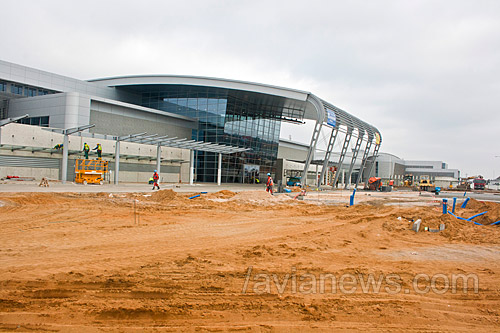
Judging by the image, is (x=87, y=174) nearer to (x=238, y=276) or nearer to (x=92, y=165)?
(x=92, y=165)

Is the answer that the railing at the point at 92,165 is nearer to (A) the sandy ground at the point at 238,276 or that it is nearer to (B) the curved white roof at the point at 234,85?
(B) the curved white roof at the point at 234,85

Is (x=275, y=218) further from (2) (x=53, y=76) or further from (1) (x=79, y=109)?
(2) (x=53, y=76)

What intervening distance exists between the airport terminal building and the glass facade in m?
0.11

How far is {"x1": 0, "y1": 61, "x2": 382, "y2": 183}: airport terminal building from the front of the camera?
32.8 m

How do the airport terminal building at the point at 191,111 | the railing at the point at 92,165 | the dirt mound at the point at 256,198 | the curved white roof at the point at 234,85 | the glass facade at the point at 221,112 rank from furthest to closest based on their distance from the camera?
the glass facade at the point at 221,112, the curved white roof at the point at 234,85, the airport terminal building at the point at 191,111, the railing at the point at 92,165, the dirt mound at the point at 256,198

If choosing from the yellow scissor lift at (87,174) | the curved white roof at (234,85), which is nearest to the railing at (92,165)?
the yellow scissor lift at (87,174)

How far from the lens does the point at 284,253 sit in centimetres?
707

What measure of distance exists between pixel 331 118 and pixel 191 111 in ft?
52.5

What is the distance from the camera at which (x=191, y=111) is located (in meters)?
39.9

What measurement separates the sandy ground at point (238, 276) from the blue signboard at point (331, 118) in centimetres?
2556

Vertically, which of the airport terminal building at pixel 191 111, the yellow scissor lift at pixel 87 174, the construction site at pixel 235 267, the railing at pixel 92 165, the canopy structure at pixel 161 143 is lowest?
the construction site at pixel 235 267

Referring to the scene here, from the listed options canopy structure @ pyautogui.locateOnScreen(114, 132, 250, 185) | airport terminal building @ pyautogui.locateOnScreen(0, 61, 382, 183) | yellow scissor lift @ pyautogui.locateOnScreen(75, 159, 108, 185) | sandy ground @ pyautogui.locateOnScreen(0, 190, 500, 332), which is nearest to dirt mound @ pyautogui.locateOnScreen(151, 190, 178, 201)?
sandy ground @ pyautogui.locateOnScreen(0, 190, 500, 332)

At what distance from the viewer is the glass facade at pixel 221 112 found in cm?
3897

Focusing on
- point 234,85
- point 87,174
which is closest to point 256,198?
point 87,174
